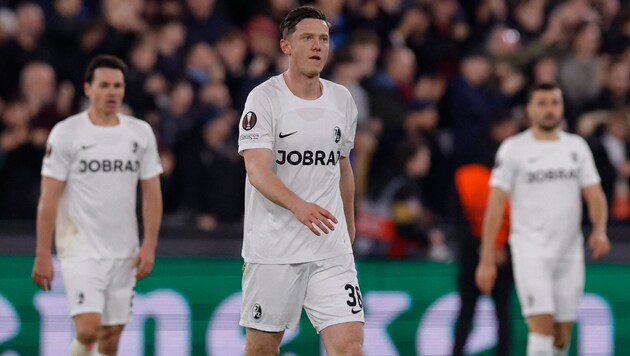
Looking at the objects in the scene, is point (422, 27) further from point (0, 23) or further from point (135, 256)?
point (135, 256)

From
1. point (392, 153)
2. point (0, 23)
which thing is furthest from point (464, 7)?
point (0, 23)

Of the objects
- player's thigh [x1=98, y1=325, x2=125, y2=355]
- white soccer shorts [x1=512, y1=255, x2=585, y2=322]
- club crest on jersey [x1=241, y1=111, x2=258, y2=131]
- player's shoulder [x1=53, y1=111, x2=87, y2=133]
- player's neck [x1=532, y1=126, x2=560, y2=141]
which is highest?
player's neck [x1=532, y1=126, x2=560, y2=141]

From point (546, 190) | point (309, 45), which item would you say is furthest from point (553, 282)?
point (309, 45)

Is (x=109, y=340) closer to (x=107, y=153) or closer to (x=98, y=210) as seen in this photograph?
(x=98, y=210)

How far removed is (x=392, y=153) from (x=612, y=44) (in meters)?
3.45

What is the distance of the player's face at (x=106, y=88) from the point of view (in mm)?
8930

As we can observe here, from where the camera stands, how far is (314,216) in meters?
6.51

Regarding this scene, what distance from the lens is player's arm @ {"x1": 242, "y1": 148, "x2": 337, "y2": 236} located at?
650cm

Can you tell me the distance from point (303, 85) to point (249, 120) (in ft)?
1.19

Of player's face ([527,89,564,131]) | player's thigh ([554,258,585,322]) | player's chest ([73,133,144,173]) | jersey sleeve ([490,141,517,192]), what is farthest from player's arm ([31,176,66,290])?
player's thigh ([554,258,585,322])

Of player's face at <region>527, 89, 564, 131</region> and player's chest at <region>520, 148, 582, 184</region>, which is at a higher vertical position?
player's face at <region>527, 89, 564, 131</region>

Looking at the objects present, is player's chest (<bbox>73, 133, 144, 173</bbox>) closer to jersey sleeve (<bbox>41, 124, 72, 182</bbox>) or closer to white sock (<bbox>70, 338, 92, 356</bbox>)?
jersey sleeve (<bbox>41, 124, 72, 182</bbox>)

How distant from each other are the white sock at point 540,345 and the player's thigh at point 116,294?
3013mm

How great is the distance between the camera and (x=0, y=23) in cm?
1246
